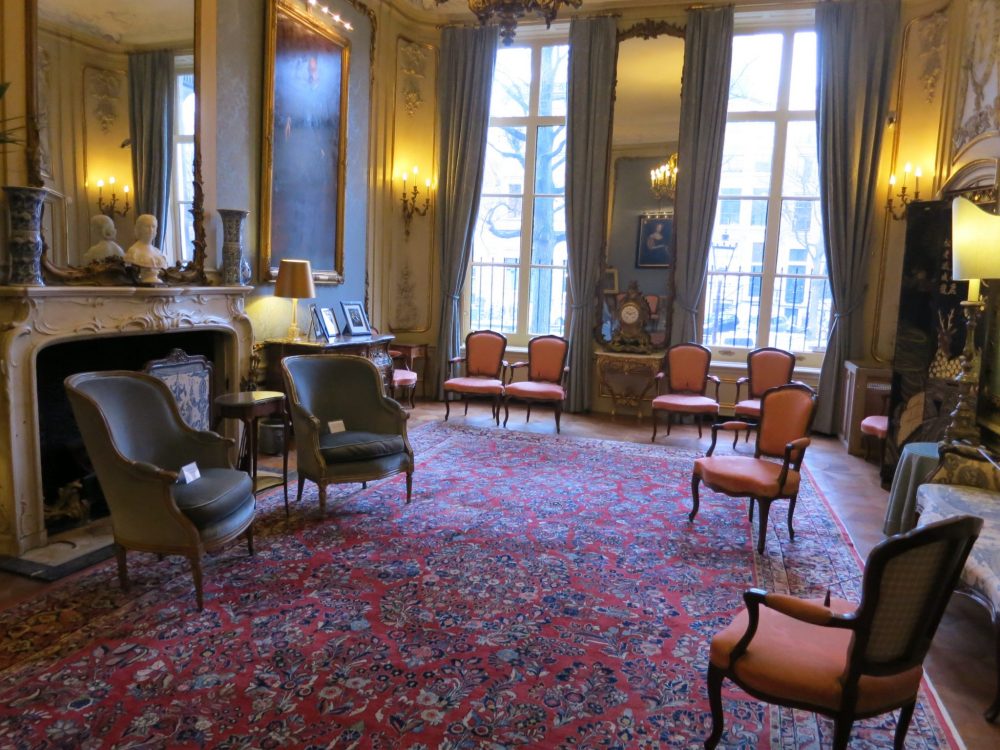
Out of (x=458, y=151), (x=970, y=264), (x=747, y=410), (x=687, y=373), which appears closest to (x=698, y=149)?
(x=687, y=373)

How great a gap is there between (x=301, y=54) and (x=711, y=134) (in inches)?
163

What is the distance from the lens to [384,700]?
238 centimetres

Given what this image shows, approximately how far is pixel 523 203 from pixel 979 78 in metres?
4.45

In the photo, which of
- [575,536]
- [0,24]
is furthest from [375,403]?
[0,24]

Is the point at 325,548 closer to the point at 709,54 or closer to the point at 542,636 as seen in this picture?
the point at 542,636

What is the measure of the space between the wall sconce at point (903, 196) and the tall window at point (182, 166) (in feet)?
20.8

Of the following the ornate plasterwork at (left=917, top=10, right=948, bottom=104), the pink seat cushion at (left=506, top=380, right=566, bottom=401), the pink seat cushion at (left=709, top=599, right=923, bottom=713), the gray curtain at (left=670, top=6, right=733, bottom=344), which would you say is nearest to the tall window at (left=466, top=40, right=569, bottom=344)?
the gray curtain at (left=670, top=6, right=733, bottom=344)

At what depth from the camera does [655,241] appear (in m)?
7.52

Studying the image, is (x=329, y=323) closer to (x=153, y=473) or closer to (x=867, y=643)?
(x=153, y=473)

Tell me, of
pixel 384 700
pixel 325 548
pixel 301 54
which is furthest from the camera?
pixel 301 54

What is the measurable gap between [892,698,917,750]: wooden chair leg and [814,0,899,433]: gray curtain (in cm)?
528

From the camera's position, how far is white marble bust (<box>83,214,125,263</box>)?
4010 millimetres

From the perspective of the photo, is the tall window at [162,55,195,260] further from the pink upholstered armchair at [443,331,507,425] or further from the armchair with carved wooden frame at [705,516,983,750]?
the armchair with carved wooden frame at [705,516,983,750]

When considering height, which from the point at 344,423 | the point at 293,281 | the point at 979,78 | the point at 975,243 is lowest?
the point at 344,423
